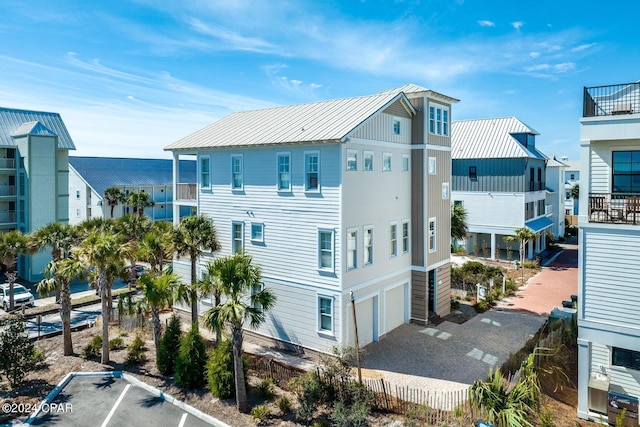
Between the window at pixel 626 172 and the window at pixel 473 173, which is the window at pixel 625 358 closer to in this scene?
the window at pixel 626 172

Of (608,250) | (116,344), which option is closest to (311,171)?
(608,250)

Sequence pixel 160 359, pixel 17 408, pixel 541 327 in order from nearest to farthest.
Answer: pixel 17 408
pixel 160 359
pixel 541 327

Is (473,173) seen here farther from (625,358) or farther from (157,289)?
(157,289)

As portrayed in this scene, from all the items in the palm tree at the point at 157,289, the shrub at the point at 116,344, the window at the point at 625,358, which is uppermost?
the palm tree at the point at 157,289

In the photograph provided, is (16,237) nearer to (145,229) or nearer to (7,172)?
(145,229)

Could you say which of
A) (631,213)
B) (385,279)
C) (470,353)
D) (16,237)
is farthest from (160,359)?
(631,213)

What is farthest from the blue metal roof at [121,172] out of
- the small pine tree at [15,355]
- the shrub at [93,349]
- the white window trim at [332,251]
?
the white window trim at [332,251]
